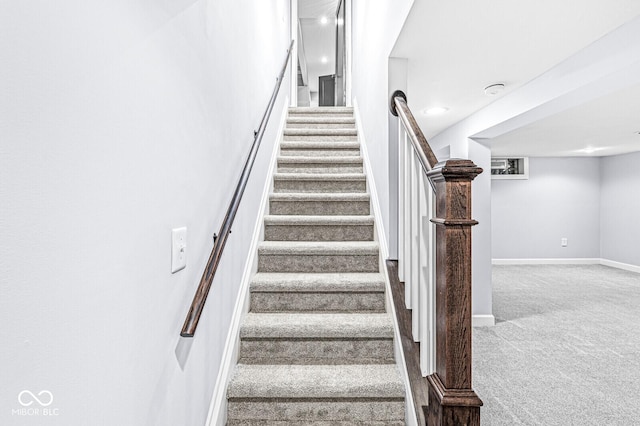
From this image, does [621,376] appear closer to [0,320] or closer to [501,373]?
[501,373]

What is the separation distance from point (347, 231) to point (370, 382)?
3.65 feet

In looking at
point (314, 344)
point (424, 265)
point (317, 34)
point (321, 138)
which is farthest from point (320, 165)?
point (317, 34)

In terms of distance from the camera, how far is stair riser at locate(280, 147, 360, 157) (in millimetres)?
3408

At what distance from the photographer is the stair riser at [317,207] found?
2.69 meters

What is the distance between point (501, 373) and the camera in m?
2.39

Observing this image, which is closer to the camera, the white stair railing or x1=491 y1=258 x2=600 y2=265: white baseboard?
the white stair railing

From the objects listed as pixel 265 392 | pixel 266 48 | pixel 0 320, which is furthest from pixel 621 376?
pixel 266 48

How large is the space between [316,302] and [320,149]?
186 cm

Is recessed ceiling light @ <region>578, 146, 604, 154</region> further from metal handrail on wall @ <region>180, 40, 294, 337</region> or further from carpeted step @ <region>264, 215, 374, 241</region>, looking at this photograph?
metal handrail on wall @ <region>180, 40, 294, 337</region>

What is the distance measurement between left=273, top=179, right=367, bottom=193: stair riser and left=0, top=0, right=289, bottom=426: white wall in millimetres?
1560

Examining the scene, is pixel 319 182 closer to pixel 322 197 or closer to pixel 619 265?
pixel 322 197

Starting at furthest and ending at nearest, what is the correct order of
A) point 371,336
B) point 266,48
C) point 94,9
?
point 266,48, point 371,336, point 94,9

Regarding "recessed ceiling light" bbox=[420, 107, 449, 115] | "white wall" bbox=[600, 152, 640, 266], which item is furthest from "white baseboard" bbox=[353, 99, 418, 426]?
"white wall" bbox=[600, 152, 640, 266]

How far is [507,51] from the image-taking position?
79.4 inches
